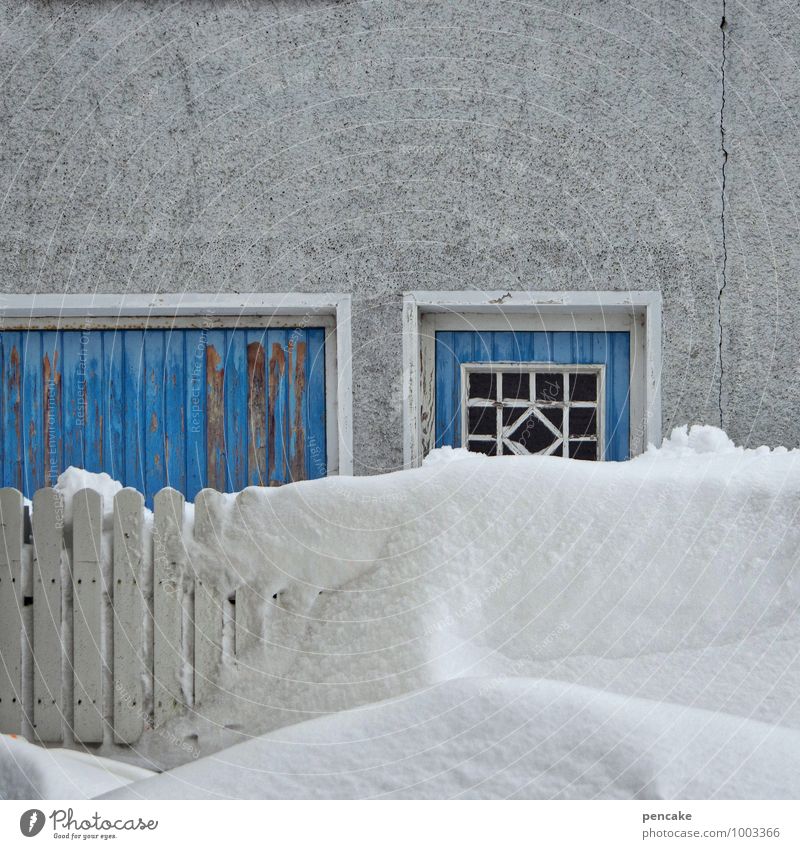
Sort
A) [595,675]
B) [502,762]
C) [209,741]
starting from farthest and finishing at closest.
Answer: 1. [209,741]
2. [595,675]
3. [502,762]

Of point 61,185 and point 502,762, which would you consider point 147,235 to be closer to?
point 61,185

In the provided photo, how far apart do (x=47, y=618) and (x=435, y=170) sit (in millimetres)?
2501

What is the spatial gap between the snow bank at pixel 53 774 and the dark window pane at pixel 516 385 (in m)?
2.28

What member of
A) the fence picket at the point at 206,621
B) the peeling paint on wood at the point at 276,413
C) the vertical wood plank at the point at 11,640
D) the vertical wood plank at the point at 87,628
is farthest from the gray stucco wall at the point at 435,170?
the vertical wood plank at the point at 11,640

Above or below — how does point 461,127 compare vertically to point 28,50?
below

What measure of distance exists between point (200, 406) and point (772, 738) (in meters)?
2.87

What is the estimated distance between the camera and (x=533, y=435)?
4.03 metres

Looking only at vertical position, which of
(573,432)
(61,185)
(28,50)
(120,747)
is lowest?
(120,747)

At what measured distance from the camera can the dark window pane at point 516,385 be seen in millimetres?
4000

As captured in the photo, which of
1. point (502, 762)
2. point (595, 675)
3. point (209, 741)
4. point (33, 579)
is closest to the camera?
point (502, 762)

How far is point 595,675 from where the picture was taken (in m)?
2.23

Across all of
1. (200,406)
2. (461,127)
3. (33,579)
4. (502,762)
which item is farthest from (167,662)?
(461,127)

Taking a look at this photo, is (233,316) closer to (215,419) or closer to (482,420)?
(215,419)

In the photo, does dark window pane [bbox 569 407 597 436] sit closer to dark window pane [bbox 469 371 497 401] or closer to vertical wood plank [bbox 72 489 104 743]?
dark window pane [bbox 469 371 497 401]
